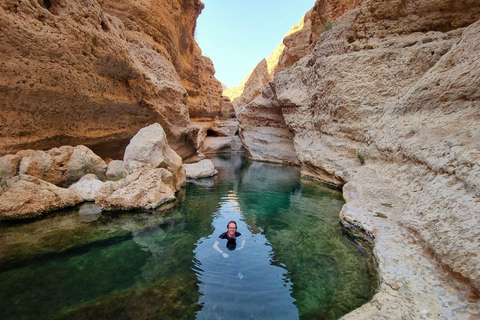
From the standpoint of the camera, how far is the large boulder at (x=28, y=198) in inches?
231

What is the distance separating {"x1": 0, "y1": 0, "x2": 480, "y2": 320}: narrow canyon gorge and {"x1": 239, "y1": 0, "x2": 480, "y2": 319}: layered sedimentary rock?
0.10 feet

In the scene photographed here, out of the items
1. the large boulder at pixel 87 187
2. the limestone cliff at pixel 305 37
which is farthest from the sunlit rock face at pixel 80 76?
the limestone cliff at pixel 305 37

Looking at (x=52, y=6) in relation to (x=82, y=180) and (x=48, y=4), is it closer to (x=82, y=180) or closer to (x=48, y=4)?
(x=48, y=4)

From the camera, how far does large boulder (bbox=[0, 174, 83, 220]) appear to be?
5.88 metres

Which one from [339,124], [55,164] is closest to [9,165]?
[55,164]

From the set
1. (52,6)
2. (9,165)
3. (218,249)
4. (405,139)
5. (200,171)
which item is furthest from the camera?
(200,171)

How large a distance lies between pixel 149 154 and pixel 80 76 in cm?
366

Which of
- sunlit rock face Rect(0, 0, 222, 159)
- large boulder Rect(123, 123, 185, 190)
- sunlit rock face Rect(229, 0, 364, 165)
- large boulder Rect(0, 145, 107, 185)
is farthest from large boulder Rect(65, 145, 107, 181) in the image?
sunlit rock face Rect(229, 0, 364, 165)

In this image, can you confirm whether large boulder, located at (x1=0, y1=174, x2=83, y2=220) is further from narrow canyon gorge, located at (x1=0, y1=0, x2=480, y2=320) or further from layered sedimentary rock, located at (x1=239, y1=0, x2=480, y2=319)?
layered sedimentary rock, located at (x1=239, y1=0, x2=480, y2=319)

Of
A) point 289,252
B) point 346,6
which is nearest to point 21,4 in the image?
point 289,252

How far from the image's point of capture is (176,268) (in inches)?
167

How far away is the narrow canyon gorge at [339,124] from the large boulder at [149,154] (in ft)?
0.20

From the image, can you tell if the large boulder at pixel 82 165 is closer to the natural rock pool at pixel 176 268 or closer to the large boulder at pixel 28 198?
the large boulder at pixel 28 198

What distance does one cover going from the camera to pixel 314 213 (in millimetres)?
7383
